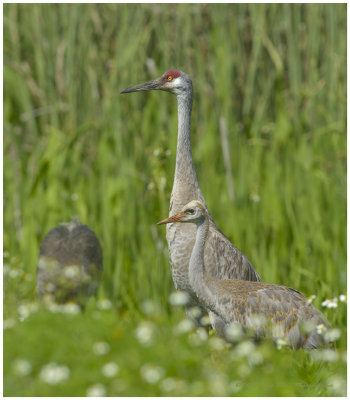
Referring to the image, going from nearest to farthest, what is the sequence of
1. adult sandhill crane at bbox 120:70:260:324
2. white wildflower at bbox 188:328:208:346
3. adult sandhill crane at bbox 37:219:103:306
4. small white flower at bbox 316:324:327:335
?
1. white wildflower at bbox 188:328:208:346
2. small white flower at bbox 316:324:327:335
3. adult sandhill crane at bbox 120:70:260:324
4. adult sandhill crane at bbox 37:219:103:306

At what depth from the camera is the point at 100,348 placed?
12.0ft

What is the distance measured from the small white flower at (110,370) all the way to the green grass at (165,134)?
150 cm

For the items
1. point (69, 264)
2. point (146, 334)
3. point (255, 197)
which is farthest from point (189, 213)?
point (255, 197)

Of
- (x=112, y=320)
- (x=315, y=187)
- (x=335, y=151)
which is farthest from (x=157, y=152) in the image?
(x=335, y=151)

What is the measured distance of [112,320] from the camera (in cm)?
432

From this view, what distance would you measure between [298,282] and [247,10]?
340 cm

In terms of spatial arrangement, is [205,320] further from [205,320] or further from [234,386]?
[234,386]

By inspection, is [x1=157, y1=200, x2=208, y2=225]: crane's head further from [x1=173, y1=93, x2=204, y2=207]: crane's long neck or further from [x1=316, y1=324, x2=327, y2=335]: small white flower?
[x1=316, y1=324, x2=327, y2=335]: small white flower

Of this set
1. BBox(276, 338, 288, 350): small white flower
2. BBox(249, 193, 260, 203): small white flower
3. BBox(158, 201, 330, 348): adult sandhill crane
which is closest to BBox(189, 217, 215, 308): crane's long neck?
BBox(158, 201, 330, 348): adult sandhill crane

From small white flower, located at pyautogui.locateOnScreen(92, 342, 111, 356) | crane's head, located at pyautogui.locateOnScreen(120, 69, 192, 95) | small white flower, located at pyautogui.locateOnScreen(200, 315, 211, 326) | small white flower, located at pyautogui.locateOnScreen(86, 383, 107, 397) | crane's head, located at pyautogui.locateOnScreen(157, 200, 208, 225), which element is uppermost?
crane's head, located at pyautogui.locateOnScreen(120, 69, 192, 95)

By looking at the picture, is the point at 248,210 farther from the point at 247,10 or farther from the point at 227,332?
the point at 247,10

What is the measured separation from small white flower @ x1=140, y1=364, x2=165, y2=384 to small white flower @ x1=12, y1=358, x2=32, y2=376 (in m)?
A: 0.60

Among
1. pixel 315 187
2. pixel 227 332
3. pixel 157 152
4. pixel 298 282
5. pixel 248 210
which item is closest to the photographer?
pixel 227 332

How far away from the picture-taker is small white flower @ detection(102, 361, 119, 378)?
11.1 feet
